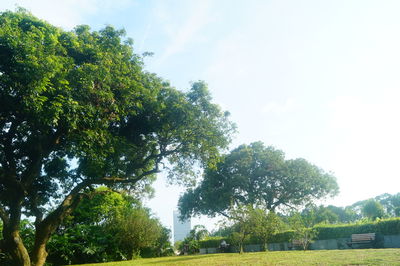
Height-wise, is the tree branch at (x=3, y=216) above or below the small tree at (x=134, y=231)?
above

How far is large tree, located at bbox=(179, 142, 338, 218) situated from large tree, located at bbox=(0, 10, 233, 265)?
742 inches

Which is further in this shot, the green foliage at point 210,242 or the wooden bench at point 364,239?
the green foliage at point 210,242

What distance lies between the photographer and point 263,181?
37.0 metres

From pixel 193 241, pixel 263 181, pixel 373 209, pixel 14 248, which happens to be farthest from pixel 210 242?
pixel 373 209

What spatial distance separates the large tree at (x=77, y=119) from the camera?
11.2 meters

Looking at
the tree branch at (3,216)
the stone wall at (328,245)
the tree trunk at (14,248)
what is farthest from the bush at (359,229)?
the tree branch at (3,216)

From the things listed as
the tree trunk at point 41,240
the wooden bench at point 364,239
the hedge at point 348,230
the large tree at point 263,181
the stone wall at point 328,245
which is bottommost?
the stone wall at point 328,245

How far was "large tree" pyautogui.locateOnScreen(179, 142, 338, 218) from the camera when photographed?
3597cm

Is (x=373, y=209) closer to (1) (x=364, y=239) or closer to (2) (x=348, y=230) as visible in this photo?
(2) (x=348, y=230)

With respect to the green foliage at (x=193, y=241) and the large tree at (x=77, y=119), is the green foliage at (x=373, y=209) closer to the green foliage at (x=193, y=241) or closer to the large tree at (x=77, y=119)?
the green foliage at (x=193, y=241)

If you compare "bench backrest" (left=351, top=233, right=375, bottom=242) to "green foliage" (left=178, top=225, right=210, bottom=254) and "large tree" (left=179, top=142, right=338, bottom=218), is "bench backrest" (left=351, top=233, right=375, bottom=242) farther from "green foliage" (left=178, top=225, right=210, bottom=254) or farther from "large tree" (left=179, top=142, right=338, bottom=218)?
"green foliage" (left=178, top=225, right=210, bottom=254)

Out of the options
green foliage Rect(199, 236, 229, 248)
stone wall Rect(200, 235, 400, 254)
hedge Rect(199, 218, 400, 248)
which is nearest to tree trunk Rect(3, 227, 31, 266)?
hedge Rect(199, 218, 400, 248)

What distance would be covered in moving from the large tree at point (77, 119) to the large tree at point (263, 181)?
18.8m

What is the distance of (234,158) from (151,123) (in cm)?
2249
